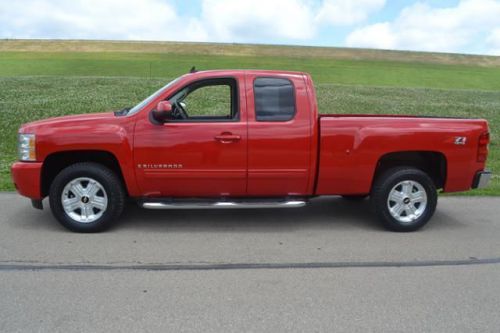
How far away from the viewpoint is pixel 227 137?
5.62 meters

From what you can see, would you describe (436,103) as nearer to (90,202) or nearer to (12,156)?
(12,156)

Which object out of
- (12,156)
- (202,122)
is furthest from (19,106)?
(202,122)

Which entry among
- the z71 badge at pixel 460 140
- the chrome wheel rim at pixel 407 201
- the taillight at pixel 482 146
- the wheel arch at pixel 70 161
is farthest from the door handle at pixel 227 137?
the taillight at pixel 482 146

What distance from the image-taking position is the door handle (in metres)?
5.62

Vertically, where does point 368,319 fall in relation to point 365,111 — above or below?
below

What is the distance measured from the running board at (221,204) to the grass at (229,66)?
11.1 ft

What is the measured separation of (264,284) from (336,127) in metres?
2.24

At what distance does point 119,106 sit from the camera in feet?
58.0

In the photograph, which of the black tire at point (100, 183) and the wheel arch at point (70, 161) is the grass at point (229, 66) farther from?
the black tire at point (100, 183)

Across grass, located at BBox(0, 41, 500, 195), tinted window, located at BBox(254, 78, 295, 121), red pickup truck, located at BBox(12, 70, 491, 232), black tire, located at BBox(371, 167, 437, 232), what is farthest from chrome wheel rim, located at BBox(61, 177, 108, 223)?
black tire, located at BBox(371, 167, 437, 232)

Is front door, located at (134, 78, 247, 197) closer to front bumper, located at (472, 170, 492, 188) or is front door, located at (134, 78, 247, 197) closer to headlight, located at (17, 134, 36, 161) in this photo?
headlight, located at (17, 134, 36, 161)

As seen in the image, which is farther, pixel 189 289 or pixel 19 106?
pixel 19 106

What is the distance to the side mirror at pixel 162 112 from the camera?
544 centimetres

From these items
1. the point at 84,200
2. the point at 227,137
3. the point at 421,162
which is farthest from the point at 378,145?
the point at 84,200
